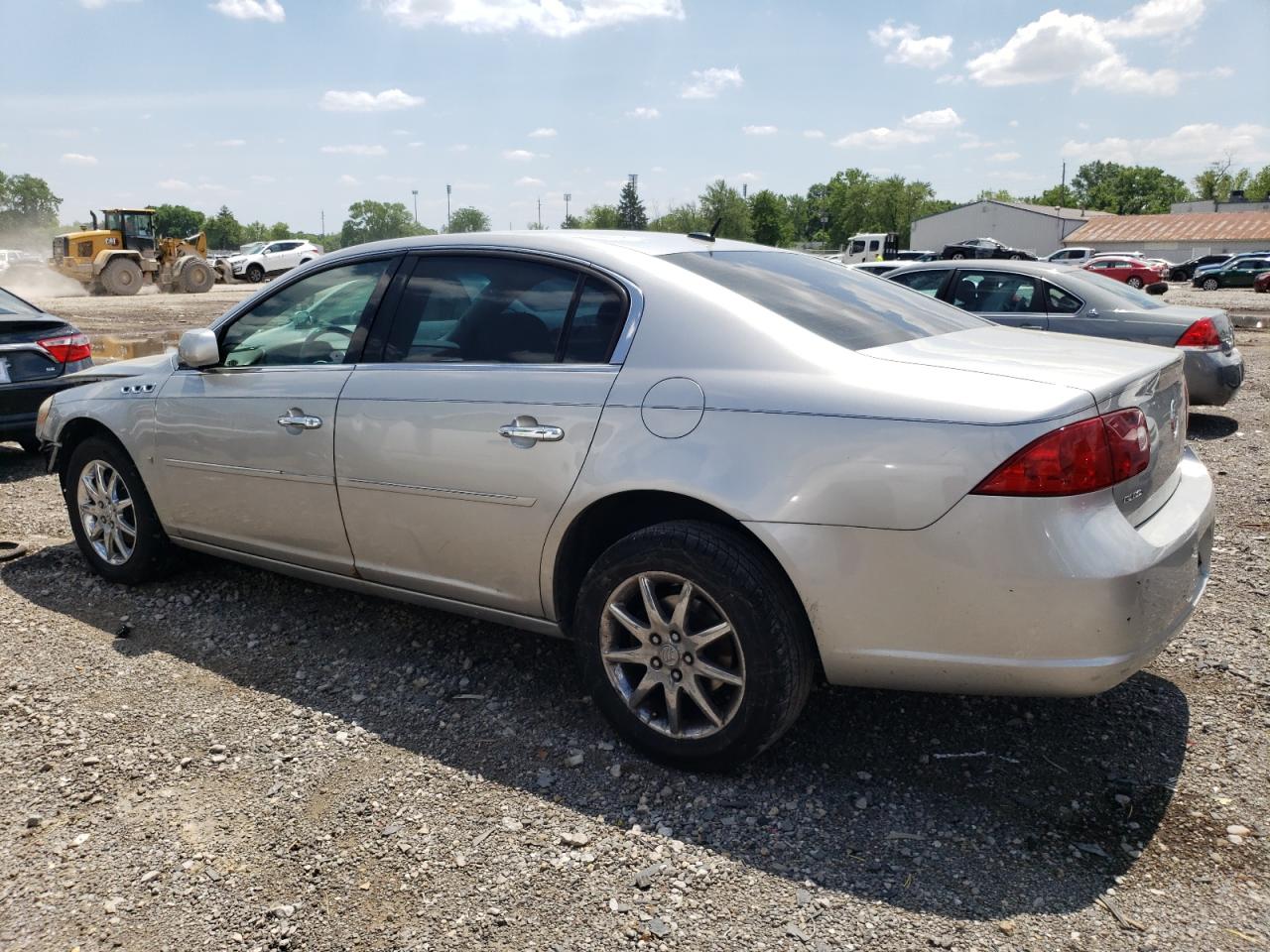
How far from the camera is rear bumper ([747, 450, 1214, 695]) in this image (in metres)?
2.46

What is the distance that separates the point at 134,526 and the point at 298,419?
148 centimetres

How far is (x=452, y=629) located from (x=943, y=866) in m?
2.31

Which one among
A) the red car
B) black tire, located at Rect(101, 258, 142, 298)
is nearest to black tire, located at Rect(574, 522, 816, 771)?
black tire, located at Rect(101, 258, 142, 298)

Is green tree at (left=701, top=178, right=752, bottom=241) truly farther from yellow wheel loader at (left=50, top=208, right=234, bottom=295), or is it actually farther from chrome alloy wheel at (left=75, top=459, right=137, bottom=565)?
chrome alloy wheel at (left=75, top=459, right=137, bottom=565)

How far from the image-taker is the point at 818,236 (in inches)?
5103

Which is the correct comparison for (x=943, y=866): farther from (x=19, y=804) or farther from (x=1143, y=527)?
(x=19, y=804)

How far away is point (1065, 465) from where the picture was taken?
8.04ft

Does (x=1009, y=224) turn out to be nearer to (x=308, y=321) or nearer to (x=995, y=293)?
(x=995, y=293)

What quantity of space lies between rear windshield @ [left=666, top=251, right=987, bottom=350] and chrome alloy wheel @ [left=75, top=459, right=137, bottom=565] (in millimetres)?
3009

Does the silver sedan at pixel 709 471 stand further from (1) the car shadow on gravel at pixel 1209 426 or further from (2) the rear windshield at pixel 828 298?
(1) the car shadow on gravel at pixel 1209 426

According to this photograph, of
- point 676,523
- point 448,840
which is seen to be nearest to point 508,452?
point 676,523

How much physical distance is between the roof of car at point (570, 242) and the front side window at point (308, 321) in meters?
0.11

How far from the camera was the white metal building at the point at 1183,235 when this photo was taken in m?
72.1

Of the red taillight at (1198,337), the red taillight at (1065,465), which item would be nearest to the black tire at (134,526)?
the red taillight at (1065,465)
